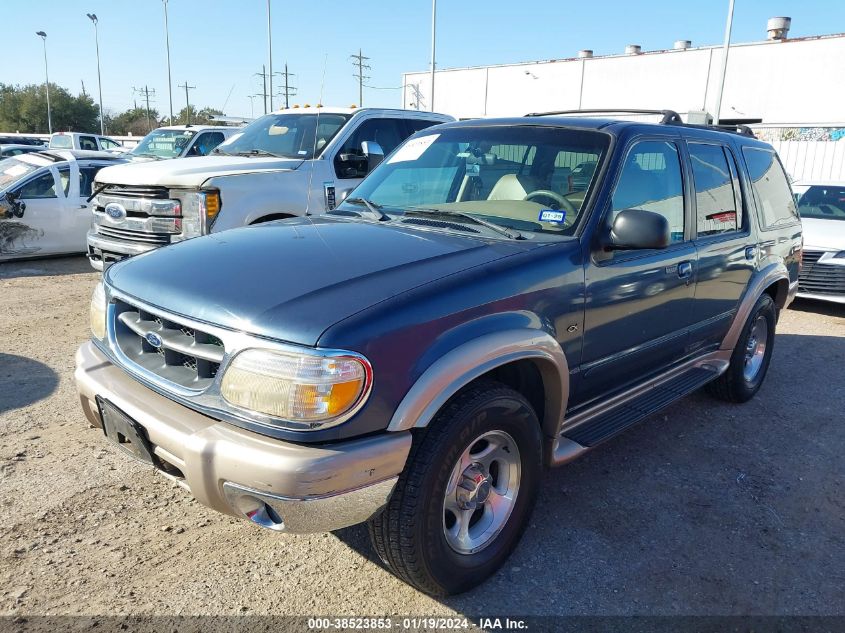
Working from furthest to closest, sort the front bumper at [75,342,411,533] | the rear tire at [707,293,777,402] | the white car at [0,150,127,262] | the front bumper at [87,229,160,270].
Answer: the white car at [0,150,127,262], the front bumper at [87,229,160,270], the rear tire at [707,293,777,402], the front bumper at [75,342,411,533]

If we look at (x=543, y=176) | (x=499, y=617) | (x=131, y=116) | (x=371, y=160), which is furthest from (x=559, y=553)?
(x=131, y=116)

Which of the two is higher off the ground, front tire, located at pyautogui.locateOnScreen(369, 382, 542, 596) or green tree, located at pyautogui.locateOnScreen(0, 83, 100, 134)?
green tree, located at pyautogui.locateOnScreen(0, 83, 100, 134)

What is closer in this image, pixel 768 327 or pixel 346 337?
pixel 346 337

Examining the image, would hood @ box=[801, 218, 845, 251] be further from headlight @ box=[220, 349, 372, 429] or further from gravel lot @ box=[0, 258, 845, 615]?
headlight @ box=[220, 349, 372, 429]

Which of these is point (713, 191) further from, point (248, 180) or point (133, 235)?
point (133, 235)

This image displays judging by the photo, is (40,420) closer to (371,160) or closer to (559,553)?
(559,553)

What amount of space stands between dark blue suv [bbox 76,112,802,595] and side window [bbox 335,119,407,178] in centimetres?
287

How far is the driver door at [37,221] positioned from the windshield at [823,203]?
10705mm

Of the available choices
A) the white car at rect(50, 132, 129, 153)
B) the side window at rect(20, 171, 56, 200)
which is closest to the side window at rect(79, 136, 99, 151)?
the white car at rect(50, 132, 129, 153)

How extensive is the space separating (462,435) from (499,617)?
0.80m

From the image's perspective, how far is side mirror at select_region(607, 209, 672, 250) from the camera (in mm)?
2863

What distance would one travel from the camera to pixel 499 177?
137 inches

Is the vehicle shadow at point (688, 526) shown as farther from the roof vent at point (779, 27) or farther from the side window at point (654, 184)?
the roof vent at point (779, 27)

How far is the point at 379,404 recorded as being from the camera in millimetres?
2137
